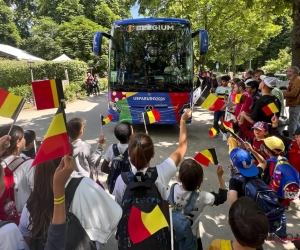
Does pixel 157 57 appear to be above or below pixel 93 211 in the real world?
above

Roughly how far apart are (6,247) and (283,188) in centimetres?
266

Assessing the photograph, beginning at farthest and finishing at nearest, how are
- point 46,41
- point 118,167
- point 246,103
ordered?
point 46,41, point 246,103, point 118,167

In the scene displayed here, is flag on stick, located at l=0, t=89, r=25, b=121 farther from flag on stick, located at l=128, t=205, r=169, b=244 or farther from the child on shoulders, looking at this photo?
flag on stick, located at l=128, t=205, r=169, b=244

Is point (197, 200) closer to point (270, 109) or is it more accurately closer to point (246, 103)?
point (270, 109)

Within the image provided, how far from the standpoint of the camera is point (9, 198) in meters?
2.23

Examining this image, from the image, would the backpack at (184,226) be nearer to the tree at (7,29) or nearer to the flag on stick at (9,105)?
the flag on stick at (9,105)

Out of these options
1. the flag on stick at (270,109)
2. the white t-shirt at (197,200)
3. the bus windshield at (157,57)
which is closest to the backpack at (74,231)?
the white t-shirt at (197,200)

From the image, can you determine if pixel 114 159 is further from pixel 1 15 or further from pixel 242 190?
pixel 1 15

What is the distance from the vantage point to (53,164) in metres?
1.61

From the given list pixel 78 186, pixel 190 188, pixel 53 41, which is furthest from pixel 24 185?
pixel 53 41

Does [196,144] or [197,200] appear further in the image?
[196,144]

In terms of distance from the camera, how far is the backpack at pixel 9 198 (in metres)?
2.15

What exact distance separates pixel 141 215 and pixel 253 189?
1.29 meters

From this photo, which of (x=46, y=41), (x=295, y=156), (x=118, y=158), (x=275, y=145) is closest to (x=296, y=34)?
(x=295, y=156)
